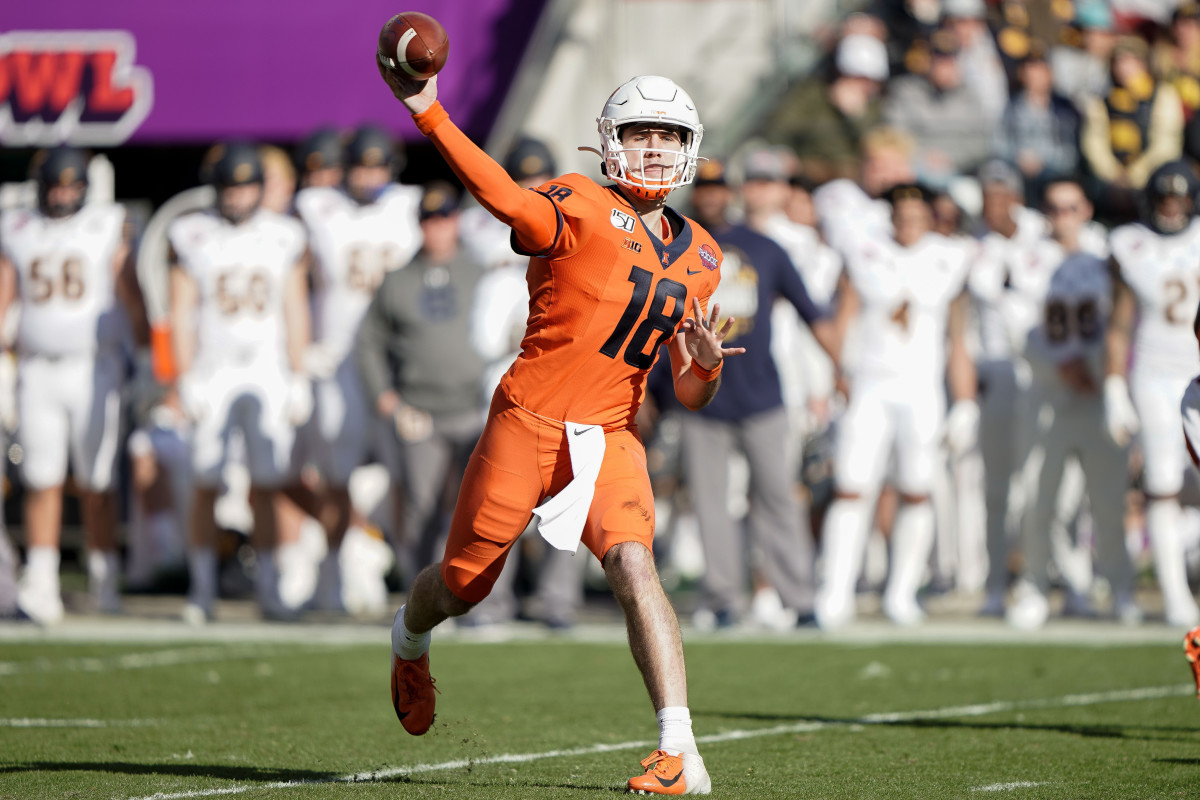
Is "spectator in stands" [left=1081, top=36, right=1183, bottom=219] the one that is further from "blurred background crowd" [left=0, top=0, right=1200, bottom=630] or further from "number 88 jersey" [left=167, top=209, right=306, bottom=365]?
"number 88 jersey" [left=167, top=209, right=306, bottom=365]

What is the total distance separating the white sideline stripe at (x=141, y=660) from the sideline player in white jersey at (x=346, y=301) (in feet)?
5.89

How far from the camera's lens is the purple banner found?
12977 mm

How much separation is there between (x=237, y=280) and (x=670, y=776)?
611 cm

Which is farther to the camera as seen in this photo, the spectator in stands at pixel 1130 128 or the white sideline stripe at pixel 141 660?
the spectator in stands at pixel 1130 128

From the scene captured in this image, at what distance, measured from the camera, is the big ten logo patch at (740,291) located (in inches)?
379

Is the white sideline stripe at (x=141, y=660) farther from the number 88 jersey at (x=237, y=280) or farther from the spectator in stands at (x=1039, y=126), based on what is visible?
the spectator in stands at (x=1039, y=126)

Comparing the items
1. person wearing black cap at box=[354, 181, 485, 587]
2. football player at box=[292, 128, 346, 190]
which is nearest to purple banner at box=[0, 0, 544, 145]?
football player at box=[292, 128, 346, 190]

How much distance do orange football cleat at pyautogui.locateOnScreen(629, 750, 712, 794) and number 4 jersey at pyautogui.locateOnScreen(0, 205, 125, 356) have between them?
625 cm

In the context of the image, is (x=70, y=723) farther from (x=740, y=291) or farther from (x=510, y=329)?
(x=740, y=291)

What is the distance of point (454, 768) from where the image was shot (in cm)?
543

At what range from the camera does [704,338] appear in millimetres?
5121

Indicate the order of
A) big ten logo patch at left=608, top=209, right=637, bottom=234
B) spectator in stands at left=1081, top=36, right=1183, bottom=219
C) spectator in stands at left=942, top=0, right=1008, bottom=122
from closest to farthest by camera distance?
1. big ten logo patch at left=608, top=209, right=637, bottom=234
2. spectator in stands at left=1081, top=36, right=1183, bottom=219
3. spectator in stands at left=942, top=0, right=1008, bottom=122

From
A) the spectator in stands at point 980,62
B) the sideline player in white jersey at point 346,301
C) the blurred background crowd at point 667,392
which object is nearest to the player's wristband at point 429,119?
the blurred background crowd at point 667,392

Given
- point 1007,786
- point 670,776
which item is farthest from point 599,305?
point 1007,786
